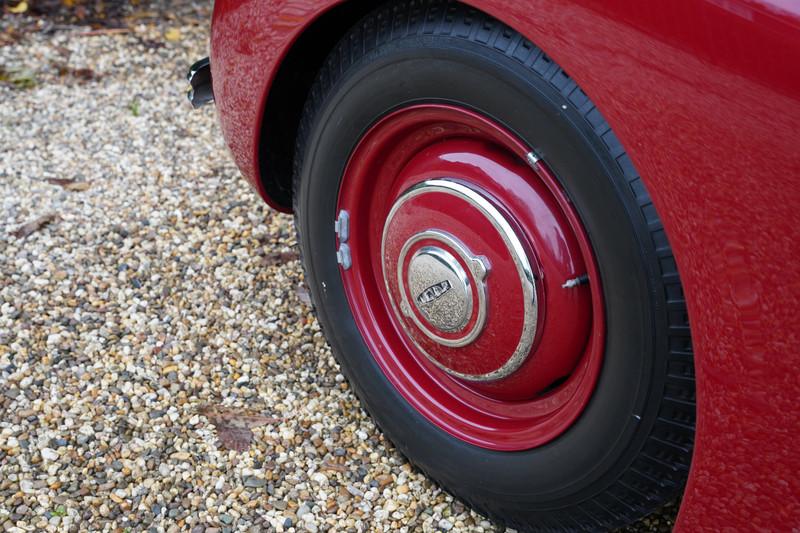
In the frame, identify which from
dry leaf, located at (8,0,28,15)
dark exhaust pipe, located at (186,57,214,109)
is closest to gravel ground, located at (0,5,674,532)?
dark exhaust pipe, located at (186,57,214,109)

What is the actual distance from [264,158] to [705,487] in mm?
1313

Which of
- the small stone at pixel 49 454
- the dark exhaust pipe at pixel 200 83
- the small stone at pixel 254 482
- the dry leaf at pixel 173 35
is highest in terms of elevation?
the dark exhaust pipe at pixel 200 83

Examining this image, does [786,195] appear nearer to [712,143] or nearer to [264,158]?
[712,143]

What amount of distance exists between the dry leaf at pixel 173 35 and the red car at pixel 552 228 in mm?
2557

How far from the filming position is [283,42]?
1.79 m

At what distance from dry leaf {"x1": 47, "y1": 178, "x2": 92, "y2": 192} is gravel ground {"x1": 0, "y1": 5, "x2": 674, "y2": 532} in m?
0.01

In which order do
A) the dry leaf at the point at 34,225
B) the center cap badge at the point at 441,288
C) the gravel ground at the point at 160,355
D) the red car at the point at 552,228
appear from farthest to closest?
the dry leaf at the point at 34,225 → the gravel ground at the point at 160,355 → the center cap badge at the point at 441,288 → the red car at the point at 552,228

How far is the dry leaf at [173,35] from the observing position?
4.43 meters

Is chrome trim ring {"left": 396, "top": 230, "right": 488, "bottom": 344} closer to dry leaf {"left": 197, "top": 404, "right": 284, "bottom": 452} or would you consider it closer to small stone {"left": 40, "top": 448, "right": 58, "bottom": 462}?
dry leaf {"left": 197, "top": 404, "right": 284, "bottom": 452}

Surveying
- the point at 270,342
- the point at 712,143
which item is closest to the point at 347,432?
the point at 270,342

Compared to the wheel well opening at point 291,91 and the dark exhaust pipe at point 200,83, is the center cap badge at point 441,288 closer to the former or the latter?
the wheel well opening at point 291,91

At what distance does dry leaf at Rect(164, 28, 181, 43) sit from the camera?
4.43 m

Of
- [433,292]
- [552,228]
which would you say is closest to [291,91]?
[433,292]

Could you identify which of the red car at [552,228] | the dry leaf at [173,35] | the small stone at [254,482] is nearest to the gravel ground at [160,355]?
the small stone at [254,482]
